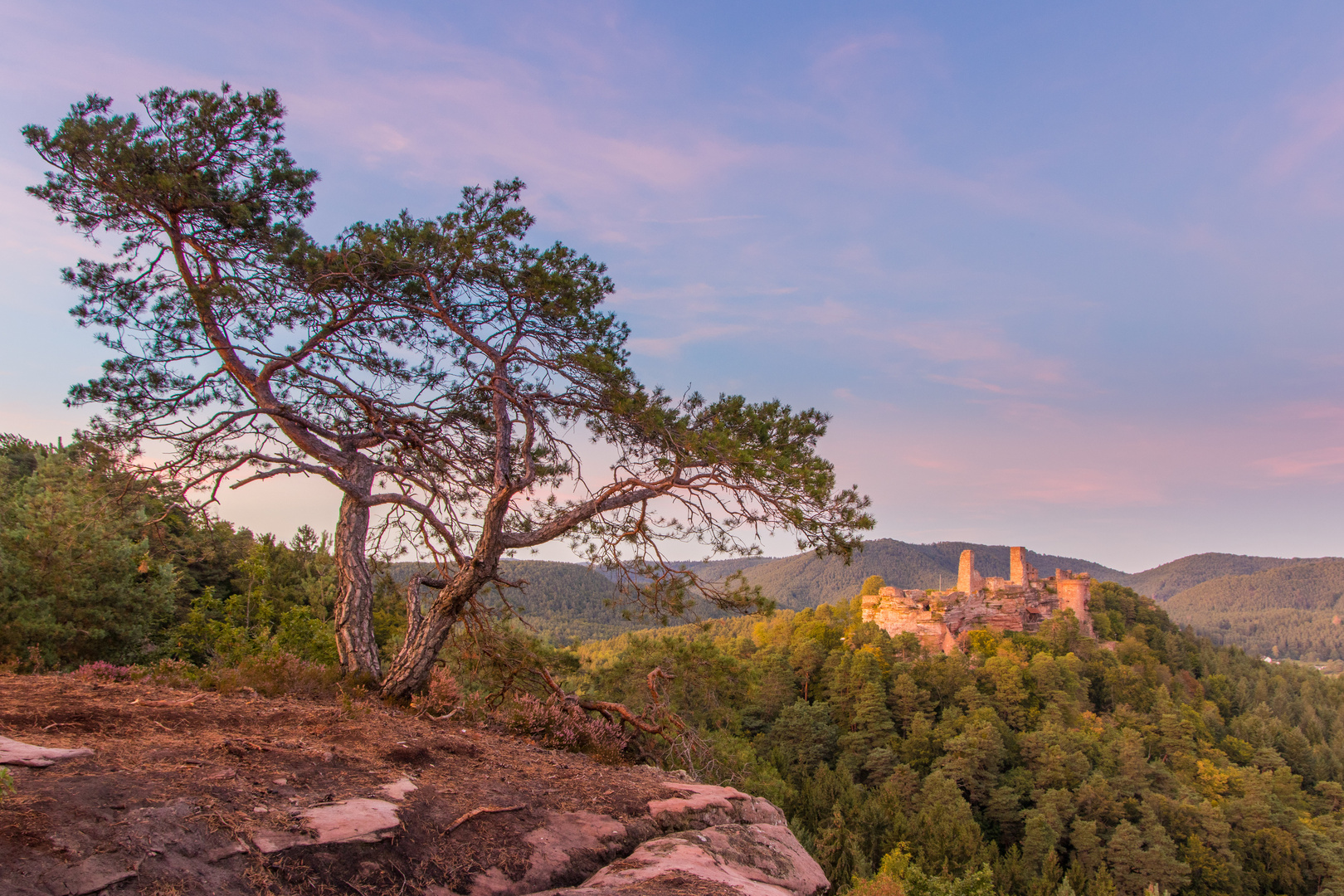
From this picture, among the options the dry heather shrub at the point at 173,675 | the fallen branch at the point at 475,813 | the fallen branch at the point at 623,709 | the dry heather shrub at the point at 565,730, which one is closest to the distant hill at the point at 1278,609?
the fallen branch at the point at 623,709

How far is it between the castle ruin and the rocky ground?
58095 millimetres

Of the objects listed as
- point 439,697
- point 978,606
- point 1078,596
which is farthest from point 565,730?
point 1078,596

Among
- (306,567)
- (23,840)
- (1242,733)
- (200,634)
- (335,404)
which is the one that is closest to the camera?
(23,840)

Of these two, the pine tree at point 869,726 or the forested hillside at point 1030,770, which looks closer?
the forested hillside at point 1030,770

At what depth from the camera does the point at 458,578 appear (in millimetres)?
7375

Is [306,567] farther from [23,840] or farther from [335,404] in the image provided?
[23,840]

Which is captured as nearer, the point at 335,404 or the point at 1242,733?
the point at 335,404

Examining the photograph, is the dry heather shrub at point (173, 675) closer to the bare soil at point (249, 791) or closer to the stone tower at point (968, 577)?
the bare soil at point (249, 791)

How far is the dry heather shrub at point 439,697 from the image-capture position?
21.1ft

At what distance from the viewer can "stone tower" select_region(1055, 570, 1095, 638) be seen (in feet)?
196

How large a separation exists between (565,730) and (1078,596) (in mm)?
67981

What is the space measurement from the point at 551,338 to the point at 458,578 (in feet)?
9.86

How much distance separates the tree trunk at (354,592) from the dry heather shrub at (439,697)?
2.87 ft

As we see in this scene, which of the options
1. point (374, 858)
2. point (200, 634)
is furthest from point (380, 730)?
point (200, 634)
